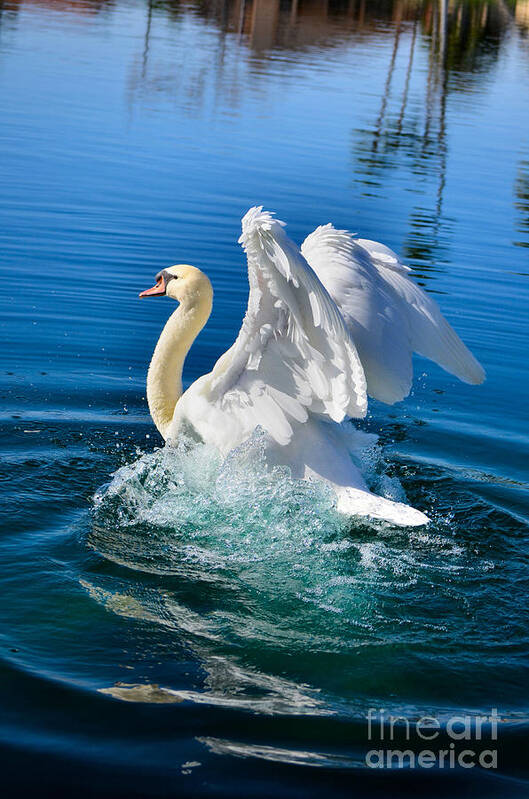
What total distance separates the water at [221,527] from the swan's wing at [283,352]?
0.42 m

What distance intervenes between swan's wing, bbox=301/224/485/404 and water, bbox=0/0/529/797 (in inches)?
34.9

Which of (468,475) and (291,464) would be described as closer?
(291,464)

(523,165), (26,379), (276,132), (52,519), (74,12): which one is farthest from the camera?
(74,12)

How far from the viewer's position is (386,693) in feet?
15.3

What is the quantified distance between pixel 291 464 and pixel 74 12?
40043 millimetres

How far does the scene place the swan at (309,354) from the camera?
16.7ft

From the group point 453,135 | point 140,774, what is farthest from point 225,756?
point 453,135

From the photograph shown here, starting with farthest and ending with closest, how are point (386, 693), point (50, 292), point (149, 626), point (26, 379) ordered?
point (50, 292), point (26, 379), point (149, 626), point (386, 693)

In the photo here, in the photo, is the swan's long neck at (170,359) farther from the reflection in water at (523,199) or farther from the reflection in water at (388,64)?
the reflection in water at (523,199)

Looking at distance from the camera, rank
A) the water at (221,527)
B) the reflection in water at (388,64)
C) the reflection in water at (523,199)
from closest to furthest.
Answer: the water at (221,527) < the reflection in water at (523,199) < the reflection in water at (388,64)

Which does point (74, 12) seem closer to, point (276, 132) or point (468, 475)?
point (276, 132)

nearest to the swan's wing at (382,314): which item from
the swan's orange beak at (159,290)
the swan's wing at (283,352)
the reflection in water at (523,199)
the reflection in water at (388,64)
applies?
the swan's wing at (283,352)

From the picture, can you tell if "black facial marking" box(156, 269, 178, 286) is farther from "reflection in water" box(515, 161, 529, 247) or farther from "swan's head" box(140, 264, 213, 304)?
"reflection in water" box(515, 161, 529, 247)

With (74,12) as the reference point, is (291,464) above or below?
below
